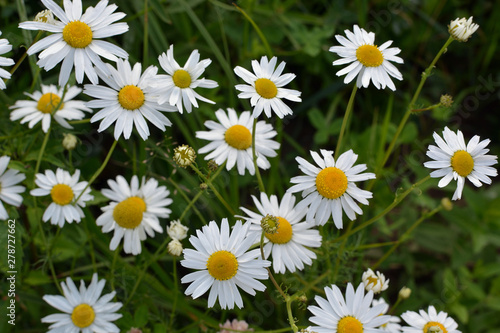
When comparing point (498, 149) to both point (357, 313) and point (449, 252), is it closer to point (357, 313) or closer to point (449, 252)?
point (449, 252)

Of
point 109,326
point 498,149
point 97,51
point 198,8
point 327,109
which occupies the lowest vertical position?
point 109,326

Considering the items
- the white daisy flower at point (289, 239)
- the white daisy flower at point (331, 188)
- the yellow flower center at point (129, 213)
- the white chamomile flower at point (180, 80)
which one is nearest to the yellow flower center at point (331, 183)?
the white daisy flower at point (331, 188)

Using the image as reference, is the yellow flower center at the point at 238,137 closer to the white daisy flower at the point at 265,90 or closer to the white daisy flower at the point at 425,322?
the white daisy flower at the point at 265,90

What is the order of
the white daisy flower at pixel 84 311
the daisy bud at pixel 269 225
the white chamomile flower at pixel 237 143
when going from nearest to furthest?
the daisy bud at pixel 269 225 < the white daisy flower at pixel 84 311 < the white chamomile flower at pixel 237 143

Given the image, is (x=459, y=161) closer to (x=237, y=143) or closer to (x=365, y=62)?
(x=365, y=62)

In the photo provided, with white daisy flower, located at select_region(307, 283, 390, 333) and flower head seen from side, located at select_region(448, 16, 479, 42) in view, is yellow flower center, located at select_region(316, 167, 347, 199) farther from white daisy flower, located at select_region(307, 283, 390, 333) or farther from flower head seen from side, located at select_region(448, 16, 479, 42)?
flower head seen from side, located at select_region(448, 16, 479, 42)

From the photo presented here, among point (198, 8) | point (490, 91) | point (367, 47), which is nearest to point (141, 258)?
point (367, 47)

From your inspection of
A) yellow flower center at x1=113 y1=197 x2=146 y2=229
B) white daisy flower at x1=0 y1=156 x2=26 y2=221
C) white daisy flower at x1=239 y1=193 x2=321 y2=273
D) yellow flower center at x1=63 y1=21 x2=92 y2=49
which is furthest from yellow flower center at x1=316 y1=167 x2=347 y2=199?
white daisy flower at x1=0 y1=156 x2=26 y2=221
